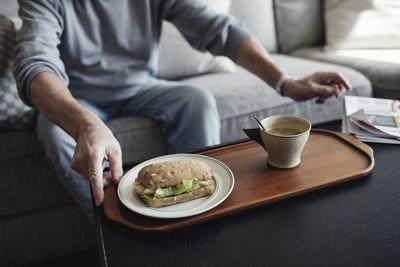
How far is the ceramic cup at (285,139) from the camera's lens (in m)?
0.63

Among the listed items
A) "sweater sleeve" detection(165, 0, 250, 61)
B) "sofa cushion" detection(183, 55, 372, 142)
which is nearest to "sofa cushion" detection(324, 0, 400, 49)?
"sofa cushion" detection(183, 55, 372, 142)

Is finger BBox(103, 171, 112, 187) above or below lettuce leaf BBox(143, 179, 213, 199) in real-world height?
below

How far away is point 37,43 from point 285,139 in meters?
0.75

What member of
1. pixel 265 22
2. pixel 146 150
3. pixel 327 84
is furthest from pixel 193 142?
pixel 265 22

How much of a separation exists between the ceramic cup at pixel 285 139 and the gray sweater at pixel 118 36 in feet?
1.74

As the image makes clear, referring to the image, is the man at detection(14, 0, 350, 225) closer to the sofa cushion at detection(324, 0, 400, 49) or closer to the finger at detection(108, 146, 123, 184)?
the finger at detection(108, 146, 123, 184)

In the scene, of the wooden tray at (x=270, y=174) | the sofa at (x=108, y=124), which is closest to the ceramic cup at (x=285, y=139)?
the wooden tray at (x=270, y=174)

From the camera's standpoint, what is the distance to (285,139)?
0.62 meters

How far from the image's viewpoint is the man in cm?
90

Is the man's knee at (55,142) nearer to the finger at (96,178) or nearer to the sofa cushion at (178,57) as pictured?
the finger at (96,178)

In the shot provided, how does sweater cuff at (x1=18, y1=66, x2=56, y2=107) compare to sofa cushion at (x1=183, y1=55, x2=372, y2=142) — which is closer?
sweater cuff at (x1=18, y1=66, x2=56, y2=107)

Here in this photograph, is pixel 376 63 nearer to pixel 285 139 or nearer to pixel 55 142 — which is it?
pixel 285 139

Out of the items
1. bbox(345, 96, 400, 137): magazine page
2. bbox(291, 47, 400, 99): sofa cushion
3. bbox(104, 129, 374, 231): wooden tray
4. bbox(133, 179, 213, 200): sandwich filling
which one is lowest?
bbox(291, 47, 400, 99): sofa cushion

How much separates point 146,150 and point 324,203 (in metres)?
0.71
